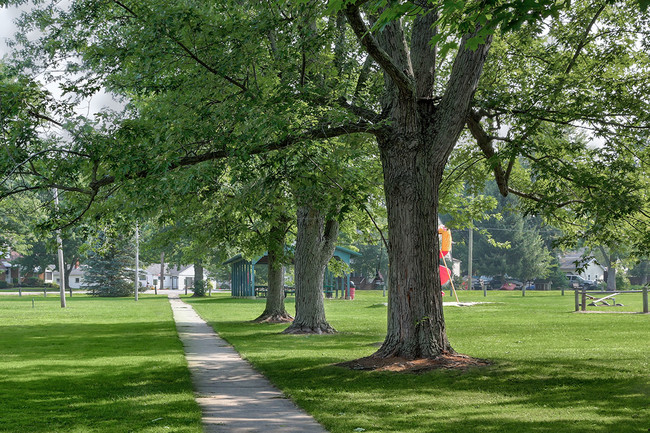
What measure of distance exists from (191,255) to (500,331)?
38.4ft

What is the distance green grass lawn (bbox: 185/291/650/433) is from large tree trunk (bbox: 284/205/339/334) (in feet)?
3.97

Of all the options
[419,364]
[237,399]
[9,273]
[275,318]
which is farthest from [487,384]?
[9,273]

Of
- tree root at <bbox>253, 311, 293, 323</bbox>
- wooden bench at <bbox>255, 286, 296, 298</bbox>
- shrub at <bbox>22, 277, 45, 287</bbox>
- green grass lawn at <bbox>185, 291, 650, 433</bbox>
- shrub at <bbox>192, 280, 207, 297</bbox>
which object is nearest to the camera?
green grass lawn at <bbox>185, 291, 650, 433</bbox>

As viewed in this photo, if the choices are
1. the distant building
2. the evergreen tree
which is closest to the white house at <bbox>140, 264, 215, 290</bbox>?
the distant building

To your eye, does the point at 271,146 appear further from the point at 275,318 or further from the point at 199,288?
the point at 199,288

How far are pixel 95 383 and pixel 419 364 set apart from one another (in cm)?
531

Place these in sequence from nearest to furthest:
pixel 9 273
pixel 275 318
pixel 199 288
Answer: pixel 275 318 → pixel 199 288 → pixel 9 273

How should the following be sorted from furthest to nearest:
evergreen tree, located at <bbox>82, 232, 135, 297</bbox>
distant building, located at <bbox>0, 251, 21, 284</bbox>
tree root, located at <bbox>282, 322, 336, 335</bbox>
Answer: distant building, located at <bbox>0, 251, 21, 284</bbox> → evergreen tree, located at <bbox>82, 232, 135, 297</bbox> → tree root, located at <bbox>282, 322, 336, 335</bbox>

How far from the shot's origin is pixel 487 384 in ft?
35.3

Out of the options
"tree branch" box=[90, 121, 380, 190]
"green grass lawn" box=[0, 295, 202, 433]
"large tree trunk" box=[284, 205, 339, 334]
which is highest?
"tree branch" box=[90, 121, 380, 190]

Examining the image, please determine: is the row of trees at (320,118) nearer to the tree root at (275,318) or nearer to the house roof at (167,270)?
the tree root at (275,318)

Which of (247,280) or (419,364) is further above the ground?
(247,280)

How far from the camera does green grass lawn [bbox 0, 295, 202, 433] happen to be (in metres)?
8.20

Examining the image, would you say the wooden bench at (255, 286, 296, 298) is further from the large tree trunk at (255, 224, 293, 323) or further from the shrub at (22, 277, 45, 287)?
the shrub at (22, 277, 45, 287)
